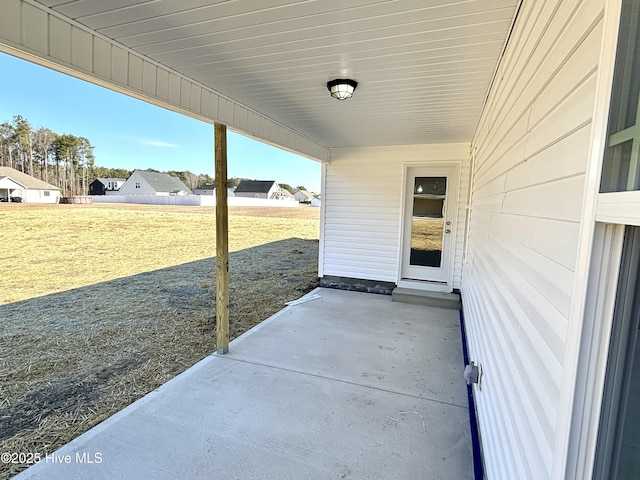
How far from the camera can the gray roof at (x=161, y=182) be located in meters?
37.9

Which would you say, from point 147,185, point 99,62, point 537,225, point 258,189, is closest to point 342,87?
point 99,62

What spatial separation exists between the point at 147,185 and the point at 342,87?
40.7 meters

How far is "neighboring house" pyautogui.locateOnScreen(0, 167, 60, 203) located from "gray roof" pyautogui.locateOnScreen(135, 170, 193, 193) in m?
10.4

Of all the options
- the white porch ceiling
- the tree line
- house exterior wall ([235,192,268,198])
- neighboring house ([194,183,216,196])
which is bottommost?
the white porch ceiling

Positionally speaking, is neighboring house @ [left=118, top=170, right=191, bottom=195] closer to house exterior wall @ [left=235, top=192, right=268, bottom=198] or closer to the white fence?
the white fence

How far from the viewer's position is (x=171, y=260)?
28.5ft

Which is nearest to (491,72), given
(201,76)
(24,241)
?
(201,76)

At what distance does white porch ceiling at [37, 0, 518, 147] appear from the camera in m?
1.74

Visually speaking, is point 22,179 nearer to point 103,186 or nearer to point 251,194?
point 103,186

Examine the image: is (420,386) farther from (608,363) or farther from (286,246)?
(286,246)

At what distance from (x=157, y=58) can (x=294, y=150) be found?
8.47ft

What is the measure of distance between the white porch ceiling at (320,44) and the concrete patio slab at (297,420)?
256cm

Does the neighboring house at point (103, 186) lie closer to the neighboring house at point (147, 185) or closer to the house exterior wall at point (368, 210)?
the neighboring house at point (147, 185)

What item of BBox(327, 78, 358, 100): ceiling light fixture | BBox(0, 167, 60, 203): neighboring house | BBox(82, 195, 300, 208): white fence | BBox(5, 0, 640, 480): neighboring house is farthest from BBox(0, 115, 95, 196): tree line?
BBox(327, 78, 358, 100): ceiling light fixture
